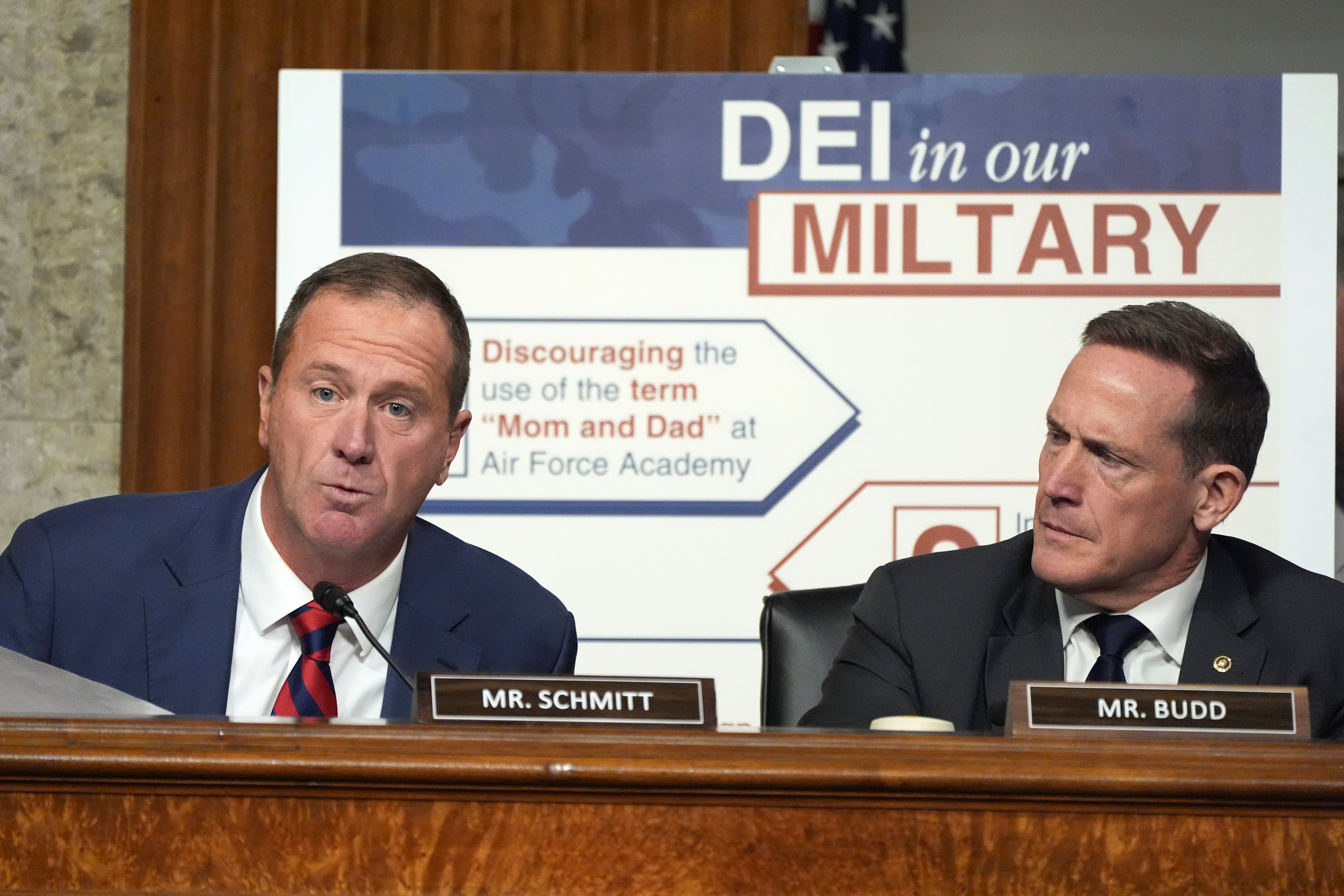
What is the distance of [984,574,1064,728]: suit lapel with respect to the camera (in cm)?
182

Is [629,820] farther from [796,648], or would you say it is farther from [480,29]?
[480,29]

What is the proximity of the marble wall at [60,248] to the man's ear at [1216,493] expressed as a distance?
3.13 meters

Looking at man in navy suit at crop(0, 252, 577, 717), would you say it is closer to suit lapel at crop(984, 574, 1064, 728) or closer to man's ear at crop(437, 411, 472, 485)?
man's ear at crop(437, 411, 472, 485)

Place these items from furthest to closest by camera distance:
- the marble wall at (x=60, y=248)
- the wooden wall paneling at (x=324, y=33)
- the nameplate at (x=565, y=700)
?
1. the marble wall at (x=60, y=248)
2. the wooden wall paneling at (x=324, y=33)
3. the nameplate at (x=565, y=700)

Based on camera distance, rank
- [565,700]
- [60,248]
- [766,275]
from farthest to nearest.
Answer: [60,248] < [766,275] < [565,700]

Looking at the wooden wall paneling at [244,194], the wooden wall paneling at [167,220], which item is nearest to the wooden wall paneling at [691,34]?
the wooden wall paneling at [244,194]

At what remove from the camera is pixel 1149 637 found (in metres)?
1.86

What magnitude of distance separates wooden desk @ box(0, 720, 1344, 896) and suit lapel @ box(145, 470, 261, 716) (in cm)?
81

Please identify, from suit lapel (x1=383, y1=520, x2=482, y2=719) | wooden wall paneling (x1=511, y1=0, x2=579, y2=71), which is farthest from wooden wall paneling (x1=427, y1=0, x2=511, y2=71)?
suit lapel (x1=383, y1=520, x2=482, y2=719)

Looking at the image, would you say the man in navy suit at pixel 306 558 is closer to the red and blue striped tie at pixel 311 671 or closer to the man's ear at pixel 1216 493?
the red and blue striped tie at pixel 311 671

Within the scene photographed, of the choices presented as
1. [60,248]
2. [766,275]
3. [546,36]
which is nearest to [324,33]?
[546,36]

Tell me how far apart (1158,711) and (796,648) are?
93 centimetres

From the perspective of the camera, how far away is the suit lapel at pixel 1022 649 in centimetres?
182

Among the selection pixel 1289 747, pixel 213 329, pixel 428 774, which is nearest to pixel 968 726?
pixel 1289 747
